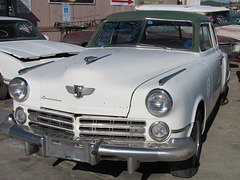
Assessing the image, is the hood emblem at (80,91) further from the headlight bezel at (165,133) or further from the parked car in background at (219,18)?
the parked car in background at (219,18)

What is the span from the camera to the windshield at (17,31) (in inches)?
268

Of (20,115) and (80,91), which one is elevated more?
(80,91)

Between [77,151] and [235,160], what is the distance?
1876 millimetres

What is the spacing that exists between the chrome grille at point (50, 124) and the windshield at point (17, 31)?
391 centimetres

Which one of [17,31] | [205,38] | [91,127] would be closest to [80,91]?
[91,127]

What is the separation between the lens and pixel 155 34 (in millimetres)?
4336

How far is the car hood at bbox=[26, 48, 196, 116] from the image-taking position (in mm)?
2924

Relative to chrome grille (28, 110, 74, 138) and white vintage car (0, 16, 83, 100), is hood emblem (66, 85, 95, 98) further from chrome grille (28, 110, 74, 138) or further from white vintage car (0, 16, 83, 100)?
white vintage car (0, 16, 83, 100)

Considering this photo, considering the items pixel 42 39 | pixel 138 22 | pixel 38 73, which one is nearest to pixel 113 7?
pixel 42 39

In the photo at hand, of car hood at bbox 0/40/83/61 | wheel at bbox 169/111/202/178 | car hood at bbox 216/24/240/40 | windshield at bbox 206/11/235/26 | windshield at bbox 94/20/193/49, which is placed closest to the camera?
wheel at bbox 169/111/202/178

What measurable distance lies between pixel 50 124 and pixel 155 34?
6.33ft

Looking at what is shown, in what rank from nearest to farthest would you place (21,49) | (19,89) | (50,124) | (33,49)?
(50,124) → (19,89) → (21,49) → (33,49)

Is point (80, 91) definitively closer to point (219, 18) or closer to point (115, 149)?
point (115, 149)

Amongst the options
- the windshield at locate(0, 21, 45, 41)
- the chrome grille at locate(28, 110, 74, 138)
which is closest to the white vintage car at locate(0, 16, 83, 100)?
the windshield at locate(0, 21, 45, 41)
